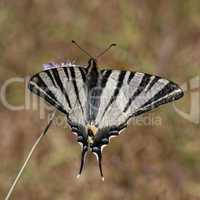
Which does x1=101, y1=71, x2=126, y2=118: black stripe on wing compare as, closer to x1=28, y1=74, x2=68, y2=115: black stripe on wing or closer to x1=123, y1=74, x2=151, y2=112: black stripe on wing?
x1=123, y1=74, x2=151, y2=112: black stripe on wing

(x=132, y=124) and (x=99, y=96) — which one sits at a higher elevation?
(x=99, y=96)

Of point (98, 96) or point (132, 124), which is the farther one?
point (132, 124)

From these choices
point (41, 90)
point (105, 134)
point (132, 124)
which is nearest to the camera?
point (41, 90)

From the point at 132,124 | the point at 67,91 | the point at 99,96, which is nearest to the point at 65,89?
the point at 67,91

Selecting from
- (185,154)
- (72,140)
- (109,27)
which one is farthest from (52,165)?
(109,27)

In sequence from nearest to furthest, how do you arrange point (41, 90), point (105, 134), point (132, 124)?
point (41, 90)
point (105, 134)
point (132, 124)

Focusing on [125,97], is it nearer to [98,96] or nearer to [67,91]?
[98,96]

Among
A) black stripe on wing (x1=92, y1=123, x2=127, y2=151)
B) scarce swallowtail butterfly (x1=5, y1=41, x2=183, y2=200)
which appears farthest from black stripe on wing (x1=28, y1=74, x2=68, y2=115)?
black stripe on wing (x1=92, y1=123, x2=127, y2=151)
